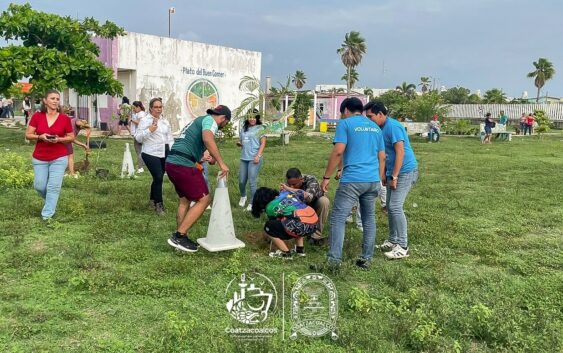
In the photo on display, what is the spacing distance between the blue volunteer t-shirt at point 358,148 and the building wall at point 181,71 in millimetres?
17764

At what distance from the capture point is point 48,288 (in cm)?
406

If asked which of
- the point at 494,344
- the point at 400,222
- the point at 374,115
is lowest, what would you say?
the point at 494,344

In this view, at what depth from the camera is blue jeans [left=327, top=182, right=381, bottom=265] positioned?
4.75 metres

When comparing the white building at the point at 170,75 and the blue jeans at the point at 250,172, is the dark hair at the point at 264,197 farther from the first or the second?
the white building at the point at 170,75

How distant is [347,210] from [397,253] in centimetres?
101

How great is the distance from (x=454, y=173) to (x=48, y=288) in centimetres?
1072

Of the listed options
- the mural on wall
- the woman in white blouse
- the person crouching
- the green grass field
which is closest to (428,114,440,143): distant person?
the mural on wall

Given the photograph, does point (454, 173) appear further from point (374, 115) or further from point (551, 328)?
point (551, 328)

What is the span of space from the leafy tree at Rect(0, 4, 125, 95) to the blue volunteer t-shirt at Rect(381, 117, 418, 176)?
473 inches

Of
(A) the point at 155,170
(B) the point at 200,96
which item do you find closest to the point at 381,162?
(A) the point at 155,170

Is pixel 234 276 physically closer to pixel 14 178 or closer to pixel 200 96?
pixel 14 178

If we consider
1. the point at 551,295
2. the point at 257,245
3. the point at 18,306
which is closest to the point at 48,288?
the point at 18,306

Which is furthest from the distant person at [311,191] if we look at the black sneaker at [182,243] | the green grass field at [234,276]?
the black sneaker at [182,243]

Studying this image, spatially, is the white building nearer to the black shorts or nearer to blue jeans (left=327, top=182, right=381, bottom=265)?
the black shorts
